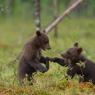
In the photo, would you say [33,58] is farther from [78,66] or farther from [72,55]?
[78,66]

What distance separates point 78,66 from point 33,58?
45.1 inches

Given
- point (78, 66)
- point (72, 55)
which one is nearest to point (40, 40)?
point (72, 55)

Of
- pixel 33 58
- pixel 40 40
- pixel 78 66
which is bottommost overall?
pixel 78 66

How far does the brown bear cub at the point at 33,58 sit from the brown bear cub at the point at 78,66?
1.90ft

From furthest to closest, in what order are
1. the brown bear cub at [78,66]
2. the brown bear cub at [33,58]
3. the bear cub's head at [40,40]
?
the bear cub's head at [40,40], the brown bear cub at [78,66], the brown bear cub at [33,58]

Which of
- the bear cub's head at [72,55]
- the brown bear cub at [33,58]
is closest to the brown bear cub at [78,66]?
the bear cub's head at [72,55]

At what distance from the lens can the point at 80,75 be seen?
44.3 ft

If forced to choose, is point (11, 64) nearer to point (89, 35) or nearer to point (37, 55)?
point (37, 55)

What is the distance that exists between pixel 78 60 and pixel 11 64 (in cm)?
485

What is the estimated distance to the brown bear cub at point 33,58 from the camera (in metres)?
13.3

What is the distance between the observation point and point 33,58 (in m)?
13.4

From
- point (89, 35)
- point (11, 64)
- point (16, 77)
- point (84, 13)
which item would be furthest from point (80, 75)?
point (84, 13)

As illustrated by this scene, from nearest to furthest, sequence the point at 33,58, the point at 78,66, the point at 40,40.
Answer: the point at 33,58
the point at 78,66
the point at 40,40

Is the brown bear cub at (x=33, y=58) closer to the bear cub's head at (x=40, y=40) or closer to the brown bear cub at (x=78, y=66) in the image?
the bear cub's head at (x=40, y=40)
